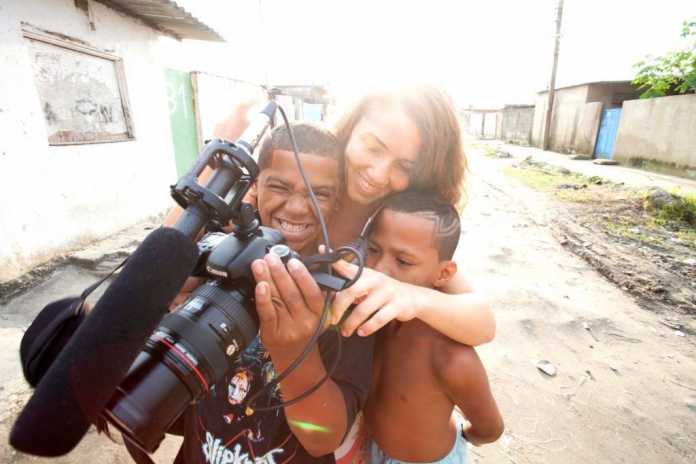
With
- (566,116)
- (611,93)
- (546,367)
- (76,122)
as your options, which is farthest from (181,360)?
(566,116)

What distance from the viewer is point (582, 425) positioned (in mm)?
2342

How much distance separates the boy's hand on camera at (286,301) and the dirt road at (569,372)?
1745 millimetres

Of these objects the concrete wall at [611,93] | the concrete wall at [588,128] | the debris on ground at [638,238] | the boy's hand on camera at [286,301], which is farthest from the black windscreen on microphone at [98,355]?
the concrete wall at [611,93]

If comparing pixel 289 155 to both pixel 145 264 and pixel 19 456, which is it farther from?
pixel 19 456

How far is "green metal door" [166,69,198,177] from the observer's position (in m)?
6.48

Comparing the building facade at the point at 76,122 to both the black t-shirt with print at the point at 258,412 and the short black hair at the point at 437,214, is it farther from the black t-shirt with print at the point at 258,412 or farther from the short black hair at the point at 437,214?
the short black hair at the point at 437,214

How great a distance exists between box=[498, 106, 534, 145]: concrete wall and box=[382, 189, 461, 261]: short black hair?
959 inches

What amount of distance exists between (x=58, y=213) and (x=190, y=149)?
3466 millimetres

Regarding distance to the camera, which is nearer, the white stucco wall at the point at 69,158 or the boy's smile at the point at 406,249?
the boy's smile at the point at 406,249

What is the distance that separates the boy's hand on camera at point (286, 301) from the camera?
779mm

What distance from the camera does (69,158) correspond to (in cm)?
421

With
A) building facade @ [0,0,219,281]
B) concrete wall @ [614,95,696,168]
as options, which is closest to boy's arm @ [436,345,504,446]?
building facade @ [0,0,219,281]

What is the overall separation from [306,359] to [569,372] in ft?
8.70

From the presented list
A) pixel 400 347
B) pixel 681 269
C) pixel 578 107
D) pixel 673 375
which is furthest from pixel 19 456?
pixel 578 107
